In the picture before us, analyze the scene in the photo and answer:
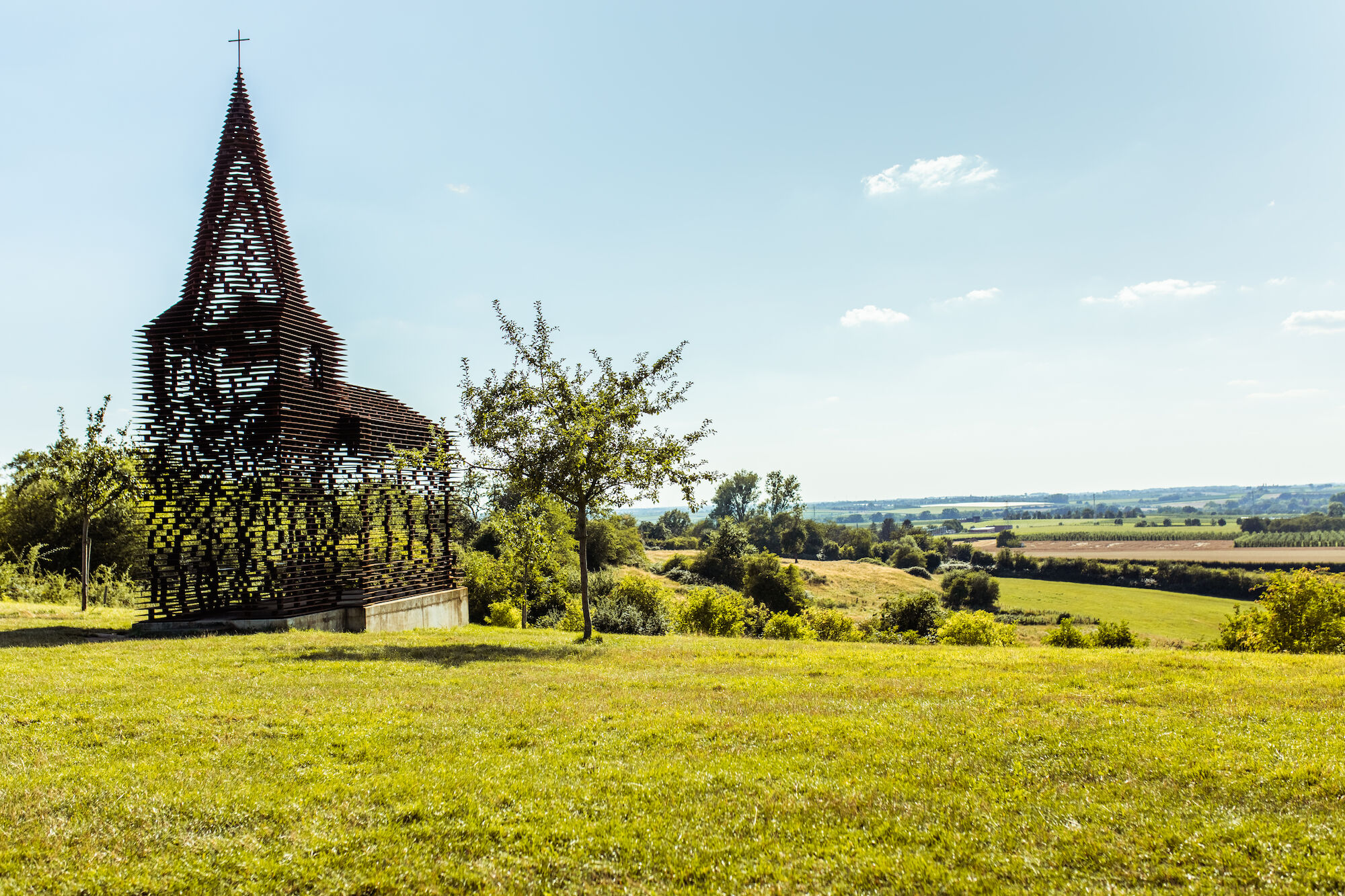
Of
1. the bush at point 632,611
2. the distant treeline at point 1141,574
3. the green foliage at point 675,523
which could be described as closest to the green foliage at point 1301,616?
the bush at point 632,611

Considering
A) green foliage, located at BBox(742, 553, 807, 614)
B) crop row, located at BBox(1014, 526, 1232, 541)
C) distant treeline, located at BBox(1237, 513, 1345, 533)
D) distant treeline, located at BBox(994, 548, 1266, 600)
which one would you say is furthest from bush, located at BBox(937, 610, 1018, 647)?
distant treeline, located at BBox(1237, 513, 1345, 533)

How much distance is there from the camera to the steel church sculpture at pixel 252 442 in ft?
61.8

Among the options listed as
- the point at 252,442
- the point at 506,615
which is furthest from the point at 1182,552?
the point at 252,442

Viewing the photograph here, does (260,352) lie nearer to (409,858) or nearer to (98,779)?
(98,779)

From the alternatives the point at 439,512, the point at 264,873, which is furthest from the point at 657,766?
the point at 439,512

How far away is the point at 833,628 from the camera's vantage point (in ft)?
106

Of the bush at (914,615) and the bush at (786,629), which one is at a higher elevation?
the bush at (786,629)

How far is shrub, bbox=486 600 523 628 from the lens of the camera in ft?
113

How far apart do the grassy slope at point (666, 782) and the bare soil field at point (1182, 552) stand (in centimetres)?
11817

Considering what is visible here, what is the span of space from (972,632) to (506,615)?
2122 centimetres

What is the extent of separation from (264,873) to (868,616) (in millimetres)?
71583

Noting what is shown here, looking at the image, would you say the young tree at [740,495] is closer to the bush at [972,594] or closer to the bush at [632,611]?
the bush at [972,594]

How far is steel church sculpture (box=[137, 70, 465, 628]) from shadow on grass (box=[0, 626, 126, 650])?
1.34 metres

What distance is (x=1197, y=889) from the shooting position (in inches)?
215
